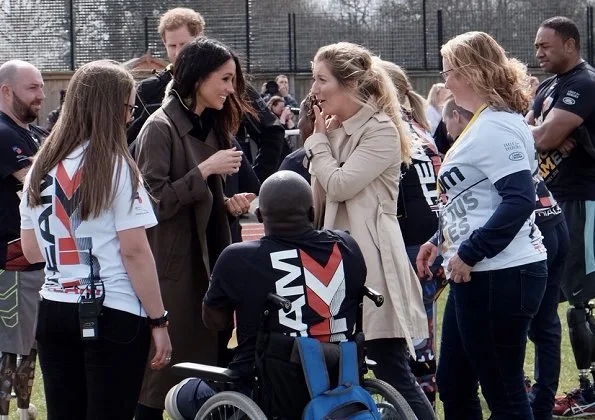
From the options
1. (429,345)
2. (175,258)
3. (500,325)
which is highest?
(175,258)

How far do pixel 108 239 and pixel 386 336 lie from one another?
62.3 inches

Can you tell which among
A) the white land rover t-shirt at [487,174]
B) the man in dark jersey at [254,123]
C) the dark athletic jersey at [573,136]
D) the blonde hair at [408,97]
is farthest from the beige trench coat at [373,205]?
the dark athletic jersey at [573,136]

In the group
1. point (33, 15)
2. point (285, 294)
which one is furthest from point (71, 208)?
point (33, 15)

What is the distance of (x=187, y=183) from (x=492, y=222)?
54.5 inches

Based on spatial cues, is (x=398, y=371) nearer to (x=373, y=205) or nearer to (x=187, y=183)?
(x=373, y=205)

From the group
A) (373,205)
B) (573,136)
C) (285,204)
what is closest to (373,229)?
(373,205)

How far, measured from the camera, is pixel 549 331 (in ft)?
19.2

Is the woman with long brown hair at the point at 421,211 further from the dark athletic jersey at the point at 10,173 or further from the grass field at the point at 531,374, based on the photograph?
the dark athletic jersey at the point at 10,173

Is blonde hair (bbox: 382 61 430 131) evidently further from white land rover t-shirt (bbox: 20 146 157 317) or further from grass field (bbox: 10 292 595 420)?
white land rover t-shirt (bbox: 20 146 157 317)

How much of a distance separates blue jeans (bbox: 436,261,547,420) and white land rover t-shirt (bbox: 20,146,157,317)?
4.49 feet

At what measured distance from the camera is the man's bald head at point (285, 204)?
13.8 ft

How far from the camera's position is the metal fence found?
2148cm

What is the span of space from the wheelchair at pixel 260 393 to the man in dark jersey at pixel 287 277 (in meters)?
0.05

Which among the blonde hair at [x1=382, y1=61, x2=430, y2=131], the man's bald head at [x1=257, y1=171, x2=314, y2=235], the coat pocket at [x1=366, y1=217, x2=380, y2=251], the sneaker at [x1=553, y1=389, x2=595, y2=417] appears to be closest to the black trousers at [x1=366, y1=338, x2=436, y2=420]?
the coat pocket at [x1=366, y1=217, x2=380, y2=251]
